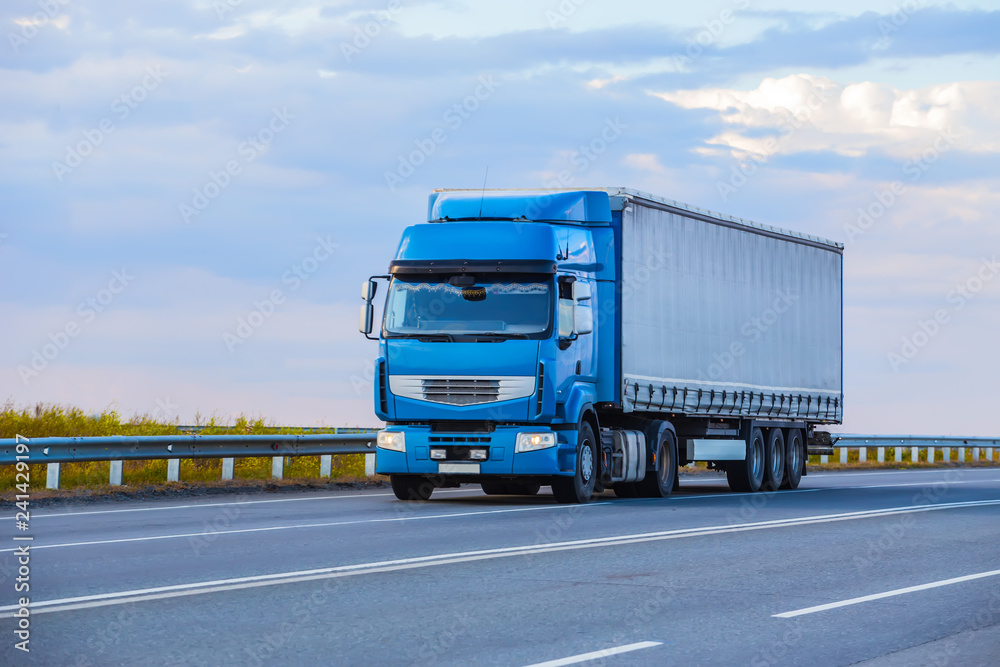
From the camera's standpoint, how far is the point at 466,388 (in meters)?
17.5

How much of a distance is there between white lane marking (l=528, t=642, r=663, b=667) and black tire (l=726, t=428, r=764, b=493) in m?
15.9

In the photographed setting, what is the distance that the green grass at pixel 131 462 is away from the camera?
19.7 meters

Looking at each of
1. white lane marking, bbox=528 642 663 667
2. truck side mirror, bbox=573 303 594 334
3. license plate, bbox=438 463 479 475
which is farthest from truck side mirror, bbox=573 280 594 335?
white lane marking, bbox=528 642 663 667

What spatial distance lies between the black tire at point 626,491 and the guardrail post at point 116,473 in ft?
24.2

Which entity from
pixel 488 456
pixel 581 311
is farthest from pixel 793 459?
pixel 488 456

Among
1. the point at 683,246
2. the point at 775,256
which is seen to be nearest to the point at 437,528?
the point at 683,246

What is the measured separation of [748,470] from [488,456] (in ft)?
24.2

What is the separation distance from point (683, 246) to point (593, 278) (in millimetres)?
2651

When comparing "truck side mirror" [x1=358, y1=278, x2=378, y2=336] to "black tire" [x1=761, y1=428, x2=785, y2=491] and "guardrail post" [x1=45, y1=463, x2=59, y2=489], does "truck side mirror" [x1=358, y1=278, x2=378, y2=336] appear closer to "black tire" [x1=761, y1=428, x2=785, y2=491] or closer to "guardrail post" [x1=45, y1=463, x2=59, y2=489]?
"guardrail post" [x1=45, y1=463, x2=59, y2=489]

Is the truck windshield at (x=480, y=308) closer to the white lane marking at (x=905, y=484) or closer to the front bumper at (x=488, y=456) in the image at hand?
the front bumper at (x=488, y=456)

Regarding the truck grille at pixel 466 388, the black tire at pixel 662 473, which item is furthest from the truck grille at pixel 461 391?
the black tire at pixel 662 473

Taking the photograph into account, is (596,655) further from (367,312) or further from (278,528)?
(367,312)

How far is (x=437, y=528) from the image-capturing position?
1439cm

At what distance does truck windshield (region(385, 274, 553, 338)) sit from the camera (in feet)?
57.4
